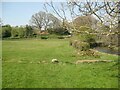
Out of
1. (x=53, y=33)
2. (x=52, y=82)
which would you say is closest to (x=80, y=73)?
(x=52, y=82)

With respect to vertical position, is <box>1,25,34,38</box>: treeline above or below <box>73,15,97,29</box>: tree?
below

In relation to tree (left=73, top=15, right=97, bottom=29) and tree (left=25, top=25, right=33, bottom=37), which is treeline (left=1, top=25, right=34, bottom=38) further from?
tree (left=73, top=15, right=97, bottom=29)

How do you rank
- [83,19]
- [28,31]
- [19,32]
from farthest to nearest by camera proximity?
[28,31] < [19,32] < [83,19]

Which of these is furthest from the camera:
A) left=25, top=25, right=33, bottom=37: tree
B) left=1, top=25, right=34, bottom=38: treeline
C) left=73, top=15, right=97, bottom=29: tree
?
left=25, top=25, right=33, bottom=37: tree

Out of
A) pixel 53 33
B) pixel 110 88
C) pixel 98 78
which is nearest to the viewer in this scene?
pixel 110 88

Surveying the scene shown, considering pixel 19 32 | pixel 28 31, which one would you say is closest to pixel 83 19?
pixel 19 32

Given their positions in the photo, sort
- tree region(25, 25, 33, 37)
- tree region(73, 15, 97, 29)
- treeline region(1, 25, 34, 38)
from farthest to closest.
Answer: tree region(25, 25, 33, 37), treeline region(1, 25, 34, 38), tree region(73, 15, 97, 29)

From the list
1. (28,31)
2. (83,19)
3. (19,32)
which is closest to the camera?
(83,19)

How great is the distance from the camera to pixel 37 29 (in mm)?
93875

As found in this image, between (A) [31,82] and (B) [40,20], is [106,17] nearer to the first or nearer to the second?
(A) [31,82]

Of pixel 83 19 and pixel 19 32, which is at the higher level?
pixel 83 19

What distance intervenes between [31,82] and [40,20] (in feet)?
261

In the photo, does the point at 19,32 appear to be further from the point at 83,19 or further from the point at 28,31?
the point at 83,19

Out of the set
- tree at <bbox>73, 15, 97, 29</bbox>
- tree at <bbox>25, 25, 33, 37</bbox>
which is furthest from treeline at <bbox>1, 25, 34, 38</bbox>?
tree at <bbox>73, 15, 97, 29</bbox>
